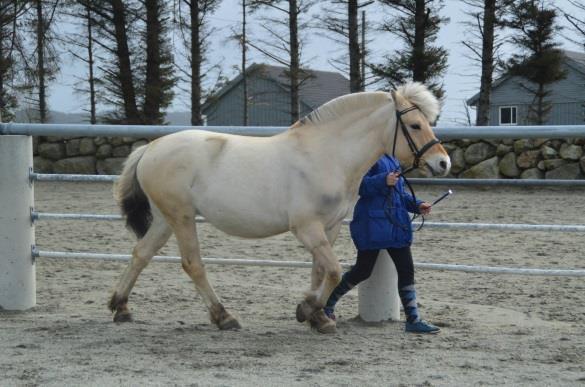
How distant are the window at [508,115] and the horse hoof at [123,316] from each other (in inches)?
1402

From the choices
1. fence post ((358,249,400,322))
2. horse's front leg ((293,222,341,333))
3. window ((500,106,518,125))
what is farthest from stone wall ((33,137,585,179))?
window ((500,106,518,125))

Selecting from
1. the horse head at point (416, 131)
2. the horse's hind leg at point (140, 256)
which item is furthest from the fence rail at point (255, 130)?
the horse's hind leg at point (140, 256)

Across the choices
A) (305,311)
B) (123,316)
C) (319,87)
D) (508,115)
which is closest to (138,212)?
(123,316)

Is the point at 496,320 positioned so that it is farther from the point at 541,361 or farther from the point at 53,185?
the point at 53,185

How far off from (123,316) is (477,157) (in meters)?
12.1

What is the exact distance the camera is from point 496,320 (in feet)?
16.2

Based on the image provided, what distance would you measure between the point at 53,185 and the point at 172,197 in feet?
41.0

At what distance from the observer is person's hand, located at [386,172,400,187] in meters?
4.29

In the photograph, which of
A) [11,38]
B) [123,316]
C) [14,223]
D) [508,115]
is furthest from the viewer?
[508,115]

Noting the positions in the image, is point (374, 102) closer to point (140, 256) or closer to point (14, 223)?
point (140, 256)

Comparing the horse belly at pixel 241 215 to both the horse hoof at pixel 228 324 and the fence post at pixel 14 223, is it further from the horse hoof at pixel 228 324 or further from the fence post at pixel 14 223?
the fence post at pixel 14 223

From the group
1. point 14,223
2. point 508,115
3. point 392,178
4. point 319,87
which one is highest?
point 319,87

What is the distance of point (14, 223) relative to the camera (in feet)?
16.8

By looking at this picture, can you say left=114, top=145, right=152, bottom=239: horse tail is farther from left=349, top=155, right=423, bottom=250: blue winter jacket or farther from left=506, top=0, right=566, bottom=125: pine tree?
left=506, top=0, right=566, bottom=125: pine tree
